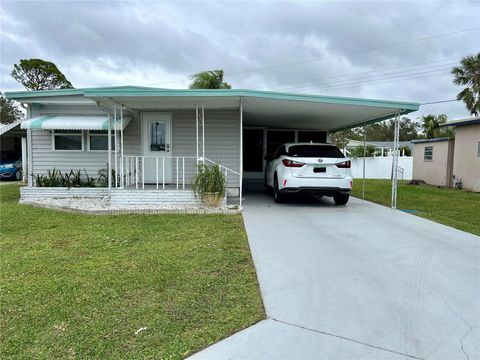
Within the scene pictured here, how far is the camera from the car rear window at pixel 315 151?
312 inches

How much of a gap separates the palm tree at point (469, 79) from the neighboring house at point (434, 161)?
5595 millimetres

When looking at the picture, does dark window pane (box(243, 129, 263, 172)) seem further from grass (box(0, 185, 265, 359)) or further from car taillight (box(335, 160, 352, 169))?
grass (box(0, 185, 265, 359))

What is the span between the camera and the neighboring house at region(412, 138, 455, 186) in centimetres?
1681

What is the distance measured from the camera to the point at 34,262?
429 centimetres

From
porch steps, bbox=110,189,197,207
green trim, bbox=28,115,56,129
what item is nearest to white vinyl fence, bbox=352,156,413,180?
porch steps, bbox=110,189,197,207

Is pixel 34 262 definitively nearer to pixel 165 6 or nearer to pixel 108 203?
pixel 108 203

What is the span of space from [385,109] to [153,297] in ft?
22.5

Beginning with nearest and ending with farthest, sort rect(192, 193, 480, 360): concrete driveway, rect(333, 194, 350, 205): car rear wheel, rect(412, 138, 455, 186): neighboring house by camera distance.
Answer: rect(192, 193, 480, 360): concrete driveway < rect(333, 194, 350, 205): car rear wheel < rect(412, 138, 455, 186): neighboring house

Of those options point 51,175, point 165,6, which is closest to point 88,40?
point 165,6

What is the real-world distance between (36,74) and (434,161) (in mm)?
31823

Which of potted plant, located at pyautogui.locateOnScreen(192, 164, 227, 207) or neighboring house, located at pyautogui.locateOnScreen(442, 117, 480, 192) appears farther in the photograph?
neighboring house, located at pyautogui.locateOnScreen(442, 117, 480, 192)

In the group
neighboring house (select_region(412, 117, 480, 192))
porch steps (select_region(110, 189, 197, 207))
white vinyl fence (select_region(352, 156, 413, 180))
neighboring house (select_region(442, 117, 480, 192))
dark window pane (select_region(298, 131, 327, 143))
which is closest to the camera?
porch steps (select_region(110, 189, 197, 207))

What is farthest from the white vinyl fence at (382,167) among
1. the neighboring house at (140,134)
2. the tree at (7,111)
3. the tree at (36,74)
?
the tree at (7,111)

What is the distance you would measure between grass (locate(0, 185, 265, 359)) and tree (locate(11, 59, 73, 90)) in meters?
29.4
